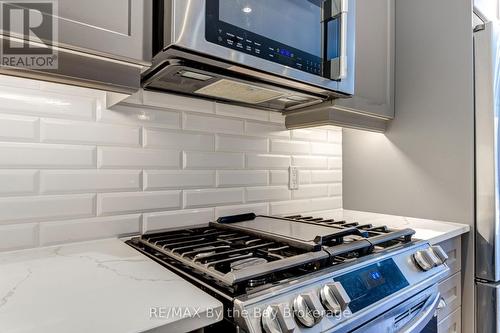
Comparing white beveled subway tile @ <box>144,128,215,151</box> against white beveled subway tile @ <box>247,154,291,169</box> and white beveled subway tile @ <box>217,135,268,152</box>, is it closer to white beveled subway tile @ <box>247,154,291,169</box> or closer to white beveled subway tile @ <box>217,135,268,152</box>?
white beveled subway tile @ <box>217,135,268,152</box>

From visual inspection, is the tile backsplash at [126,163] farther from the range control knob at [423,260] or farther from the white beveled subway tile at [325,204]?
the range control knob at [423,260]

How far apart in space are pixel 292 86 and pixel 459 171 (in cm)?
90

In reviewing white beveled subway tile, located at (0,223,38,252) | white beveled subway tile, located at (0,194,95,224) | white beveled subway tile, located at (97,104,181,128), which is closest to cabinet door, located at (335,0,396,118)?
white beveled subway tile, located at (97,104,181,128)

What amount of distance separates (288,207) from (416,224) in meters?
0.59

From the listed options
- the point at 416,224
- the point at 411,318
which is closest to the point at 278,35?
the point at 411,318

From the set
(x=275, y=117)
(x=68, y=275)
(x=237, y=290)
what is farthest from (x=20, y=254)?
(x=275, y=117)

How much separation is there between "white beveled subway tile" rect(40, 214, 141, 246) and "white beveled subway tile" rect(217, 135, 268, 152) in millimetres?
450

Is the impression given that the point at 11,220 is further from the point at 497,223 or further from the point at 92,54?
the point at 497,223

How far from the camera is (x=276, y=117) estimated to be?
152 cm

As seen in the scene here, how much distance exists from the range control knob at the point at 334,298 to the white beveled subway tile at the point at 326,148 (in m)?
1.09

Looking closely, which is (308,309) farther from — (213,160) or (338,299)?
(213,160)

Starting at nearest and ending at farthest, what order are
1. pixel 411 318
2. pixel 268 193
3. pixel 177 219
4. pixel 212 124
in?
pixel 411 318, pixel 177 219, pixel 212 124, pixel 268 193

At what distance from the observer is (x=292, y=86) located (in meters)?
1.06

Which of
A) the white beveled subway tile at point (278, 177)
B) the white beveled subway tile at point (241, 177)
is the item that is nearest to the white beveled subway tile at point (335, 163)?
the white beveled subway tile at point (278, 177)
